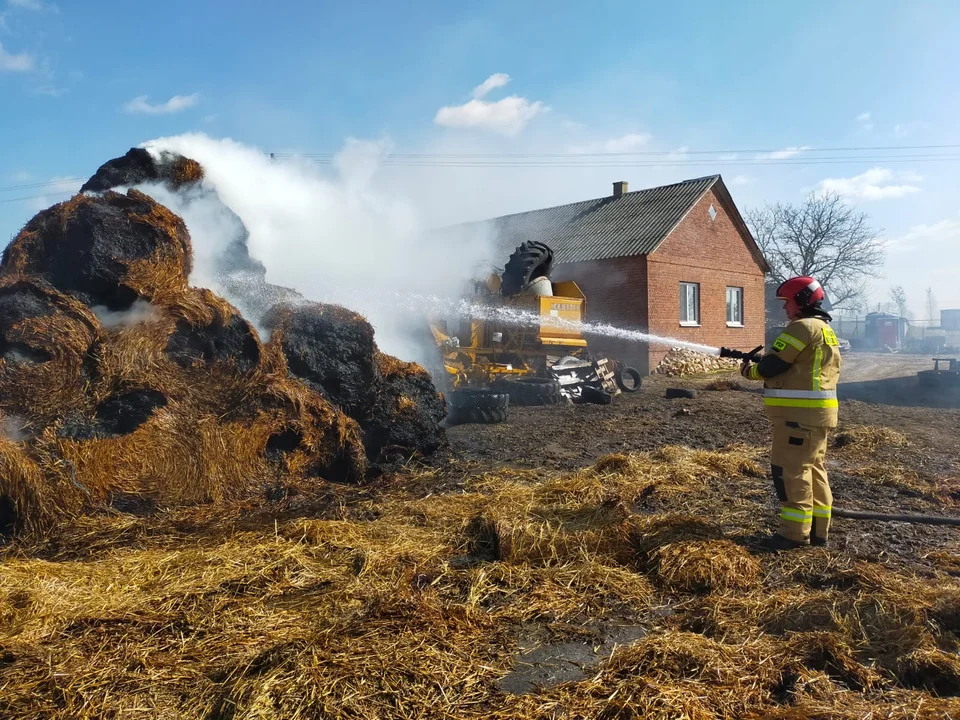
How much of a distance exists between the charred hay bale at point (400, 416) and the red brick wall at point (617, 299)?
14655 mm

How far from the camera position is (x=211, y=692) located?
2703 mm

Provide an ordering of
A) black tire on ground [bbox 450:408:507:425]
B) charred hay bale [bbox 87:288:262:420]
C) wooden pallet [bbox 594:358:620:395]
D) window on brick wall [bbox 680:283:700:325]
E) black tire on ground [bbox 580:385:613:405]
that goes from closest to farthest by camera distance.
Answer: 1. charred hay bale [bbox 87:288:262:420]
2. black tire on ground [bbox 450:408:507:425]
3. black tire on ground [bbox 580:385:613:405]
4. wooden pallet [bbox 594:358:620:395]
5. window on brick wall [bbox 680:283:700:325]

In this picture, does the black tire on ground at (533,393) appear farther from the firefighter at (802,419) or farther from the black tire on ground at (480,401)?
the firefighter at (802,419)

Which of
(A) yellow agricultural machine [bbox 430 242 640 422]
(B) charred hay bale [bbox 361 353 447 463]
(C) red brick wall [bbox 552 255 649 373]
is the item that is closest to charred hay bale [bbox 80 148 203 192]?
(B) charred hay bale [bbox 361 353 447 463]

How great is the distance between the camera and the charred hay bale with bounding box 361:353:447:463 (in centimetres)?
703

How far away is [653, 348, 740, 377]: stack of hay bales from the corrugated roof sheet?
366 centimetres

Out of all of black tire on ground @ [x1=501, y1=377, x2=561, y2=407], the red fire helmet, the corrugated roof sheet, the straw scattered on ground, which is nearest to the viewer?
the straw scattered on ground

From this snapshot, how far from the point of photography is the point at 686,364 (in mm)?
21375

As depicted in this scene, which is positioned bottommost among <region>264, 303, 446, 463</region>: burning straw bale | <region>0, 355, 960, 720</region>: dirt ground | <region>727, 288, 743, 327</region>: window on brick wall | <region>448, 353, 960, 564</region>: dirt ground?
<region>448, 353, 960, 564</region>: dirt ground

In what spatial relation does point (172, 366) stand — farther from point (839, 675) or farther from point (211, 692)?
point (839, 675)

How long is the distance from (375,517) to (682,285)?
19495mm

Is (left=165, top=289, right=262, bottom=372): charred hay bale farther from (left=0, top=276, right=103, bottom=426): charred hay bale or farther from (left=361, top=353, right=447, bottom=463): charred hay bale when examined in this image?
(left=361, top=353, right=447, bottom=463): charred hay bale

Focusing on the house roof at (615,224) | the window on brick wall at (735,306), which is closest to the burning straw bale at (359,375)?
the house roof at (615,224)

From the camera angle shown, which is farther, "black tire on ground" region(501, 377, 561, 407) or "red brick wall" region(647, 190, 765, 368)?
"red brick wall" region(647, 190, 765, 368)
